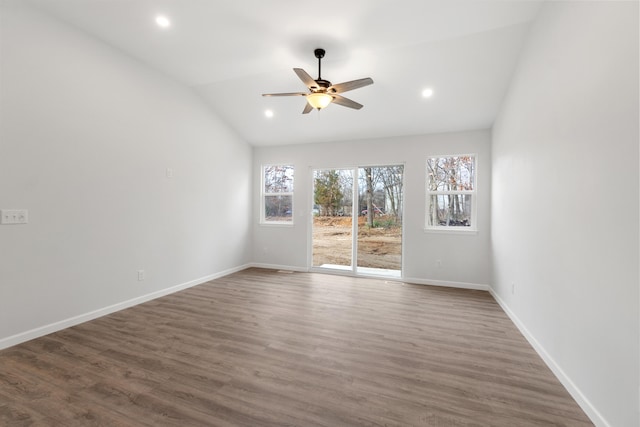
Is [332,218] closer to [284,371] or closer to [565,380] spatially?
[284,371]

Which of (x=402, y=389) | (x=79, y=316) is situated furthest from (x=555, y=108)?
(x=79, y=316)

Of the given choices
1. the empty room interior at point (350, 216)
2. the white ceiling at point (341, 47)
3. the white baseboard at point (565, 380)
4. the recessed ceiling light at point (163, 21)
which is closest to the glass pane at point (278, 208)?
the empty room interior at point (350, 216)

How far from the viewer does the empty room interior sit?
1.71m

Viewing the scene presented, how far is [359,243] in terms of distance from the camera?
17.3 feet

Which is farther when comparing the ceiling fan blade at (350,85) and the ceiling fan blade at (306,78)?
the ceiling fan blade at (350,85)

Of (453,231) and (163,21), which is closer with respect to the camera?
(163,21)

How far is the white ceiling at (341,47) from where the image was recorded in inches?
104

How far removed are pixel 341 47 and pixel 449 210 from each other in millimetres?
3087

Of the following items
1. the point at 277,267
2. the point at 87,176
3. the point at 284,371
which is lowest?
the point at 284,371

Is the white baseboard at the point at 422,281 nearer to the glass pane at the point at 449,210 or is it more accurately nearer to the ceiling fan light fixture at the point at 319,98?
the glass pane at the point at 449,210

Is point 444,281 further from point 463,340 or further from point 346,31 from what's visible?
point 346,31

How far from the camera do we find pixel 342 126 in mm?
4832

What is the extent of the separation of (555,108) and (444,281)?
314 centimetres

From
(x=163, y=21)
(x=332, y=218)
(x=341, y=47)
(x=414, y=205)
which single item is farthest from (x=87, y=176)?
(x=414, y=205)
